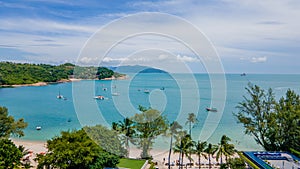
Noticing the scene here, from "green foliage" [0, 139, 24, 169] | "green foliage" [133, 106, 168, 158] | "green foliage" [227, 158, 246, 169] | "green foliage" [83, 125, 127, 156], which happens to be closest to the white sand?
"green foliage" [0, 139, 24, 169]

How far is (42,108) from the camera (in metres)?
43.7

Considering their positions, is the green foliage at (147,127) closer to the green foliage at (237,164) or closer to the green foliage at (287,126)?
the green foliage at (237,164)

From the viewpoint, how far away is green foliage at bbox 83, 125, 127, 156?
12.8 metres

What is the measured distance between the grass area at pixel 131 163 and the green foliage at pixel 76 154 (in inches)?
46.9

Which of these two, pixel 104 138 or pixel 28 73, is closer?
pixel 104 138

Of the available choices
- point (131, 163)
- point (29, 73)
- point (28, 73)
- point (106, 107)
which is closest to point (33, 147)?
point (131, 163)

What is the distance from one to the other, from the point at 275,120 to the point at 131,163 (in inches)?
369

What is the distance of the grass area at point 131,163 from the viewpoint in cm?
1434

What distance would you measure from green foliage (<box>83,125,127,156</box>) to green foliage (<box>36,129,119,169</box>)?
235 millimetres

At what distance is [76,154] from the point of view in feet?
39.8

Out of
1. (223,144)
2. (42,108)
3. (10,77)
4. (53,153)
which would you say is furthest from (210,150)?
(10,77)

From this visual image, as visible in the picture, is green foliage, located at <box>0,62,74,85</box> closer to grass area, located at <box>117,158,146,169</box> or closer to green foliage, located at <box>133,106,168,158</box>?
green foliage, located at <box>133,106,168,158</box>

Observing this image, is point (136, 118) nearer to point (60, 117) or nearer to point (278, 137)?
point (278, 137)

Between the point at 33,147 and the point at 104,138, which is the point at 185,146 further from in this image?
the point at 33,147
